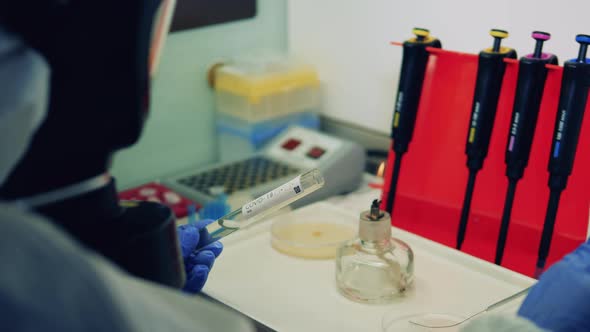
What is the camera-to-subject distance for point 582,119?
1.19 metres

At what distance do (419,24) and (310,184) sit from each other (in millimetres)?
752

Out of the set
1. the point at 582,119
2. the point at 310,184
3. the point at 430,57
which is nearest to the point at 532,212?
the point at 582,119

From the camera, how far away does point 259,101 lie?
5.90 ft

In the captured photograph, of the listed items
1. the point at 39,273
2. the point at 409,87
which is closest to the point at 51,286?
the point at 39,273

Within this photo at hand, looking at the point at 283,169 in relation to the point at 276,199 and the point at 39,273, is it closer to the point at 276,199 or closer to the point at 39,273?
the point at 276,199

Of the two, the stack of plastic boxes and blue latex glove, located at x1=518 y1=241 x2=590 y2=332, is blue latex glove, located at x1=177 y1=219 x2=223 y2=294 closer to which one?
blue latex glove, located at x1=518 y1=241 x2=590 y2=332

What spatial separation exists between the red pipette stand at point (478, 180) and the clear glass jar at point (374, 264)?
0.24m

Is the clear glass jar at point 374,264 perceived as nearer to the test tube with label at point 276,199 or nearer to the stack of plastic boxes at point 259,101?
the test tube with label at point 276,199

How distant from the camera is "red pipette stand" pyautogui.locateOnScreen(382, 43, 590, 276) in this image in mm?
1266

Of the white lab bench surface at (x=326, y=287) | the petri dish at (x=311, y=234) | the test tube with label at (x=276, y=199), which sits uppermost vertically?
the test tube with label at (x=276, y=199)

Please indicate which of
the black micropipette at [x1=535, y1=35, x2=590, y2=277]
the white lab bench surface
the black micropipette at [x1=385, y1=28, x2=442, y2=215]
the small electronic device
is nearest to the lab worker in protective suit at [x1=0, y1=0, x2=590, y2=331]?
the white lab bench surface

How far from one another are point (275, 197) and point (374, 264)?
0.24 meters

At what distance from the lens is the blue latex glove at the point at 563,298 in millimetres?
746

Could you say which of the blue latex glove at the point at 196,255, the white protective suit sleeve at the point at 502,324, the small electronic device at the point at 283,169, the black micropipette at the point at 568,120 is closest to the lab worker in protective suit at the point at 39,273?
the white protective suit sleeve at the point at 502,324
